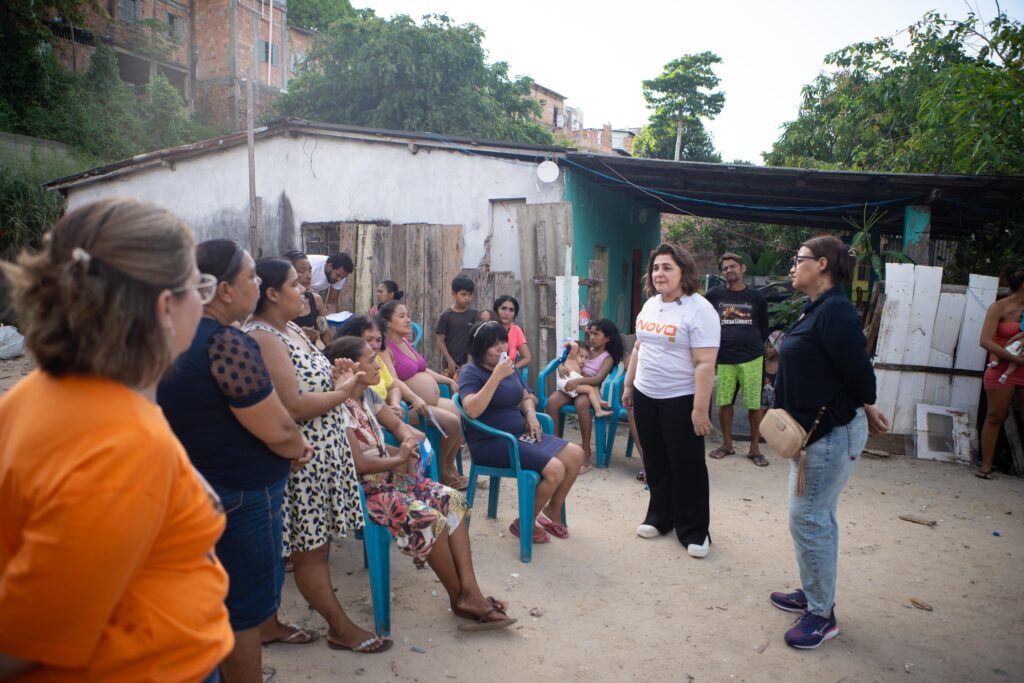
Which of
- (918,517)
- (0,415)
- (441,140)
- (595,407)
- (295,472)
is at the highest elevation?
(441,140)

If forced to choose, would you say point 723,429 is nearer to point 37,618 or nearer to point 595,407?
point 595,407

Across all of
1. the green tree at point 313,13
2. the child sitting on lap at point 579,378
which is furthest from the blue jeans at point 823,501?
the green tree at point 313,13

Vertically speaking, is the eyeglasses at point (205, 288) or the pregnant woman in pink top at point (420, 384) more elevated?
the eyeglasses at point (205, 288)

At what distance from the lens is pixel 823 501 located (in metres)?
3.12

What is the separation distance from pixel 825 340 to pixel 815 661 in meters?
1.49

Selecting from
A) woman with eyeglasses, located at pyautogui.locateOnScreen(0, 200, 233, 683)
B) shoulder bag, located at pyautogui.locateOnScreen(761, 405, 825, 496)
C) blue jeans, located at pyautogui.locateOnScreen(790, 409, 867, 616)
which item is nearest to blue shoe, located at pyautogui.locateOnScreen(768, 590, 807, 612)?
blue jeans, located at pyautogui.locateOnScreen(790, 409, 867, 616)

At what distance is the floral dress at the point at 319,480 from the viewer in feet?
8.92

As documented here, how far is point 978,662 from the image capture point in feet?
10.3

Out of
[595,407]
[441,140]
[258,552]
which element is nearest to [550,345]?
[595,407]

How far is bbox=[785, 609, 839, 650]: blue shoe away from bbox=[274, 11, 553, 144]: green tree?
1651cm

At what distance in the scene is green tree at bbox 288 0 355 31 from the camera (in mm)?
28375

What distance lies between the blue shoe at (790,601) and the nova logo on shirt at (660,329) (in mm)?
1560

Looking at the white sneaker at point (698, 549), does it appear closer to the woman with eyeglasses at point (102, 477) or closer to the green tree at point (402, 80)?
the woman with eyeglasses at point (102, 477)

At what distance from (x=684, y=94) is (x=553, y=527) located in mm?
32099
